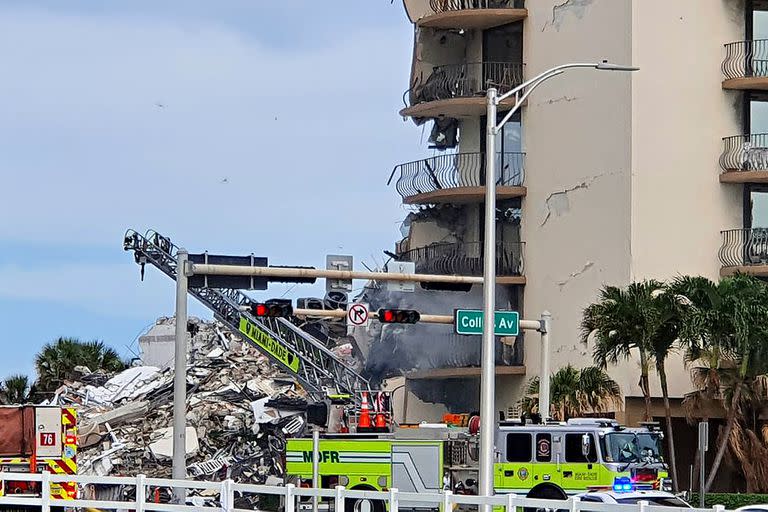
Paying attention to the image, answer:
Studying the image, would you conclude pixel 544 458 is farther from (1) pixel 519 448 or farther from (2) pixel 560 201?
(2) pixel 560 201

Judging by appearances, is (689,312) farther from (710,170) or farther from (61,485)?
(61,485)

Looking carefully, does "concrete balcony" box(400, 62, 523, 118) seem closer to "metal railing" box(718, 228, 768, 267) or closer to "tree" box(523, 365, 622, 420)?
"metal railing" box(718, 228, 768, 267)

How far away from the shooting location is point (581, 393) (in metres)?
47.8

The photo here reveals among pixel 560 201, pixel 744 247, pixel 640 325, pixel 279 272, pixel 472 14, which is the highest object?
pixel 472 14

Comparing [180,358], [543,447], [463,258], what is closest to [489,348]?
[543,447]

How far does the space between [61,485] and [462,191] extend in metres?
26.5

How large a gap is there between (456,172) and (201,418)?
46.3ft

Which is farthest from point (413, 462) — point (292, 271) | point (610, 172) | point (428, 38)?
point (428, 38)

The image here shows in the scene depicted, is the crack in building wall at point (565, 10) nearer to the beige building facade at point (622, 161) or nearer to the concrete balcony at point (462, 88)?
the beige building facade at point (622, 161)

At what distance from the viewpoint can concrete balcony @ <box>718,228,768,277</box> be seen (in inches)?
2019

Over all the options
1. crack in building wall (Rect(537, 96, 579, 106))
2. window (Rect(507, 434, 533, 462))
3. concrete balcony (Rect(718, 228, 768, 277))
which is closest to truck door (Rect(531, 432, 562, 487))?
window (Rect(507, 434, 533, 462))

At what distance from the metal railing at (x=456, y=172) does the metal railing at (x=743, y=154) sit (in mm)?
6904

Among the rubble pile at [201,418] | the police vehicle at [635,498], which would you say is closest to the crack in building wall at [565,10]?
the rubble pile at [201,418]

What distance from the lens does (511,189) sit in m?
54.6
